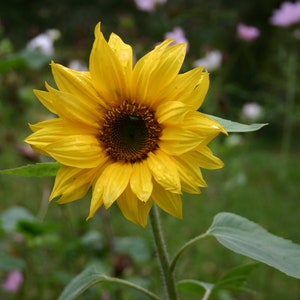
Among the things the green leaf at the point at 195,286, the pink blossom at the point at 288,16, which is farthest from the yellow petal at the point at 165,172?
the pink blossom at the point at 288,16

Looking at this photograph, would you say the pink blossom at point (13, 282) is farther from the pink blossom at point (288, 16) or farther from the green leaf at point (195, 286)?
the pink blossom at point (288, 16)

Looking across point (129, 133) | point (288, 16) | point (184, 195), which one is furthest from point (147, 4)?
point (129, 133)

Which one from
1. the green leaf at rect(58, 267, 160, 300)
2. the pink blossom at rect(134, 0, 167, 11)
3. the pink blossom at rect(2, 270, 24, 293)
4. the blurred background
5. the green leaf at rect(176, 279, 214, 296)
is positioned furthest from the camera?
the pink blossom at rect(134, 0, 167, 11)

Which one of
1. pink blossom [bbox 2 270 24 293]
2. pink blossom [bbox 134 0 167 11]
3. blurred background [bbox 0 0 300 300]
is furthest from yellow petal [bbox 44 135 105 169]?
pink blossom [bbox 134 0 167 11]

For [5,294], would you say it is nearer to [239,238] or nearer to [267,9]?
[239,238]

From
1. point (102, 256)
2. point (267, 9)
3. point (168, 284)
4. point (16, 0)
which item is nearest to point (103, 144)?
point (168, 284)

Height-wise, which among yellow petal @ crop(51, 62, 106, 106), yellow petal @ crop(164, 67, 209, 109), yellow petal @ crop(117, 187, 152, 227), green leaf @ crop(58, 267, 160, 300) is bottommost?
green leaf @ crop(58, 267, 160, 300)

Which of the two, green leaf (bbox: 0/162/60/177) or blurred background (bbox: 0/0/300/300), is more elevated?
green leaf (bbox: 0/162/60/177)

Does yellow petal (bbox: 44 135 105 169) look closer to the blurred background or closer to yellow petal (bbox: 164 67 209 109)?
yellow petal (bbox: 164 67 209 109)
